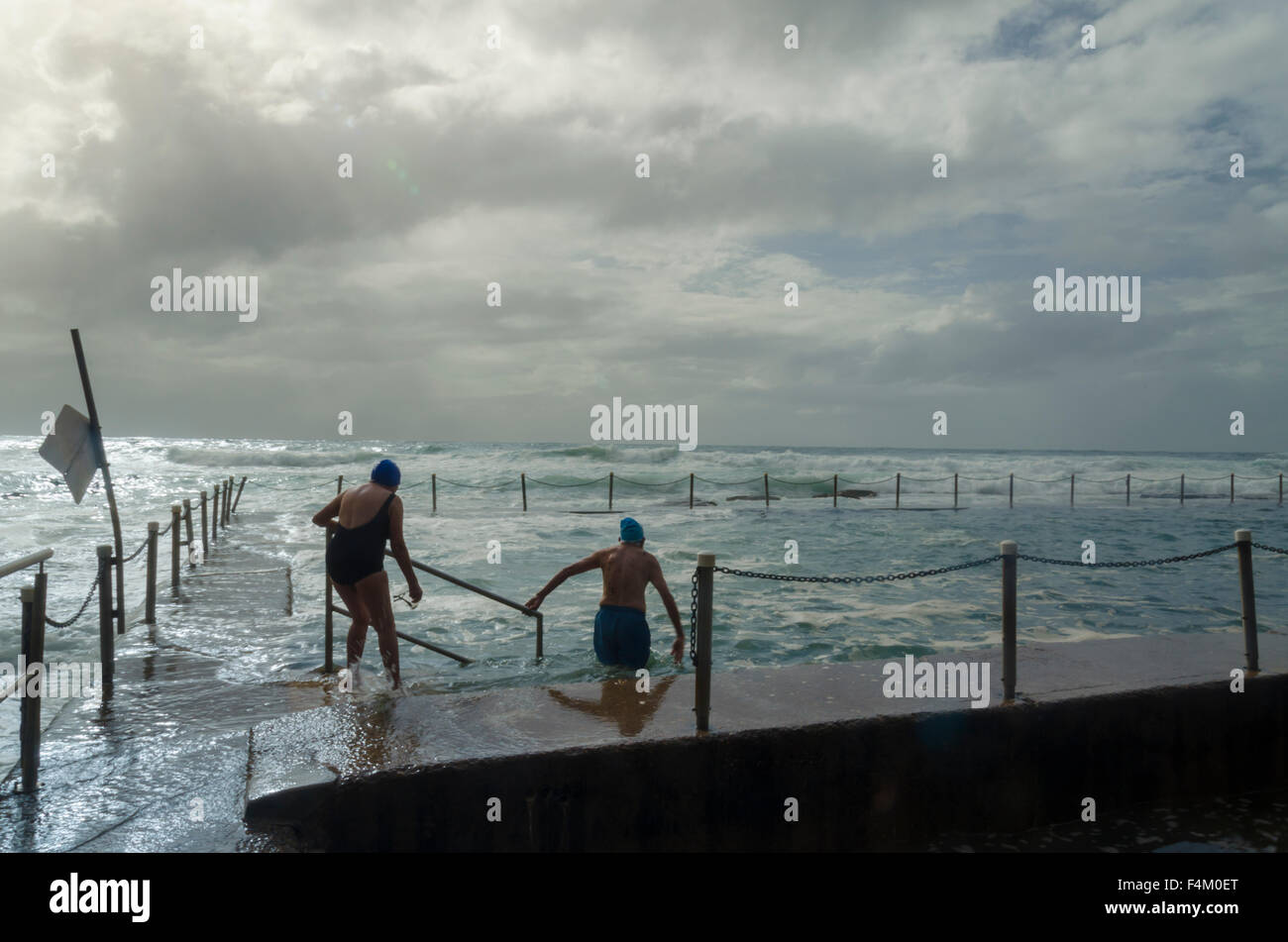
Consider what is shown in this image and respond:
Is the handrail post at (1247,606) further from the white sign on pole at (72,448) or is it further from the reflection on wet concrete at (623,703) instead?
the white sign on pole at (72,448)

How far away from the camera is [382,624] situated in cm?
613

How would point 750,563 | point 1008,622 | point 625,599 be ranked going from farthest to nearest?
point 750,563 → point 625,599 → point 1008,622

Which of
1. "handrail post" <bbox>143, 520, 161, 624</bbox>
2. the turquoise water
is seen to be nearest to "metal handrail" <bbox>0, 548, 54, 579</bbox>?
the turquoise water

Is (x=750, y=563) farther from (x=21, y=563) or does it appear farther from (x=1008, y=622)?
(x=21, y=563)

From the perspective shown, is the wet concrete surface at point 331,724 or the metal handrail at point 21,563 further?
the metal handrail at point 21,563

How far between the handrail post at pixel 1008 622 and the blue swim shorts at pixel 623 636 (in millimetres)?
2767

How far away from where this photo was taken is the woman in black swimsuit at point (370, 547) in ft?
19.5

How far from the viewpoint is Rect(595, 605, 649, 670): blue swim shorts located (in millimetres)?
6734

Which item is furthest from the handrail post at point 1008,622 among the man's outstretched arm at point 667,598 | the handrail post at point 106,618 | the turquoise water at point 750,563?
the handrail post at point 106,618

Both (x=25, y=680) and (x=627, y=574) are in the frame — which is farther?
(x=627, y=574)

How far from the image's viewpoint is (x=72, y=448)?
692 cm

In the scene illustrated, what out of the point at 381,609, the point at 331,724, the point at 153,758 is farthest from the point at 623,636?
the point at 153,758

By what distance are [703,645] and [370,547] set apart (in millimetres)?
2869
